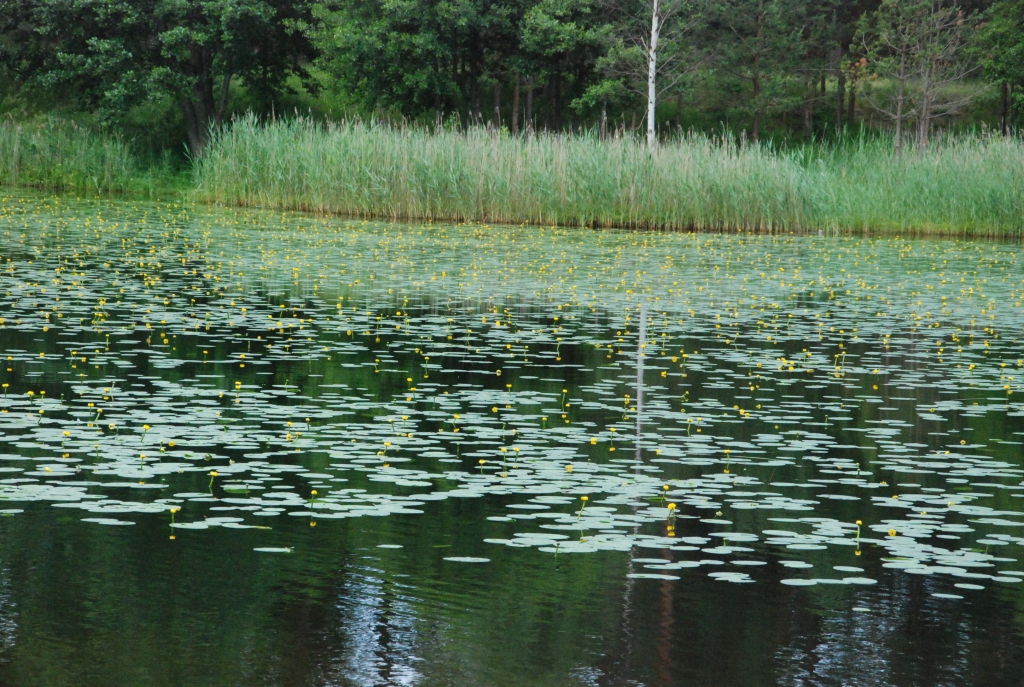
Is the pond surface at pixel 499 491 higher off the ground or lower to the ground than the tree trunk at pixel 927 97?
lower

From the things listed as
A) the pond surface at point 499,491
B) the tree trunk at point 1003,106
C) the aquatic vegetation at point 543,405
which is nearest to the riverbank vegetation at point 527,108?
the tree trunk at point 1003,106

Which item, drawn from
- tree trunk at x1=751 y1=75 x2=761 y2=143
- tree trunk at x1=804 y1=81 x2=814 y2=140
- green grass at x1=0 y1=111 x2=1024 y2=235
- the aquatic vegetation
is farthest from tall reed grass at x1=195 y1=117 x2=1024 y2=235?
tree trunk at x1=804 y1=81 x2=814 y2=140

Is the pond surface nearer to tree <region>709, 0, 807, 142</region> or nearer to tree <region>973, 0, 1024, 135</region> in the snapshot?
tree <region>973, 0, 1024, 135</region>

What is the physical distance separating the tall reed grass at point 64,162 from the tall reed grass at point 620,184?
759cm

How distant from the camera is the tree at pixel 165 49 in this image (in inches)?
1308

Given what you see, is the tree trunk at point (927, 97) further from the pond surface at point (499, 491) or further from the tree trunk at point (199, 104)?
the pond surface at point (499, 491)

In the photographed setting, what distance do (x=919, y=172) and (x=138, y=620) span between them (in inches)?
913

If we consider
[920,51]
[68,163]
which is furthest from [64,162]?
[920,51]

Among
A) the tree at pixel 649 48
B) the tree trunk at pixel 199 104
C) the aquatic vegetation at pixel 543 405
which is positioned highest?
the tree at pixel 649 48

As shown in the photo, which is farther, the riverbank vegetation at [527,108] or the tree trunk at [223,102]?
the tree trunk at [223,102]

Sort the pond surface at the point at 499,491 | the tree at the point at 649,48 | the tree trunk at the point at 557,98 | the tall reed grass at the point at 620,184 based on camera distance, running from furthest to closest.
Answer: the tree trunk at the point at 557,98 → the tree at the point at 649,48 → the tall reed grass at the point at 620,184 → the pond surface at the point at 499,491

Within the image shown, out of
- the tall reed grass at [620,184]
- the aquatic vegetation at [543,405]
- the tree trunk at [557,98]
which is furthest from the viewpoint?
the tree trunk at [557,98]

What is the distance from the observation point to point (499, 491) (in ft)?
21.3

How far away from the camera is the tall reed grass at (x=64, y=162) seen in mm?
31938
